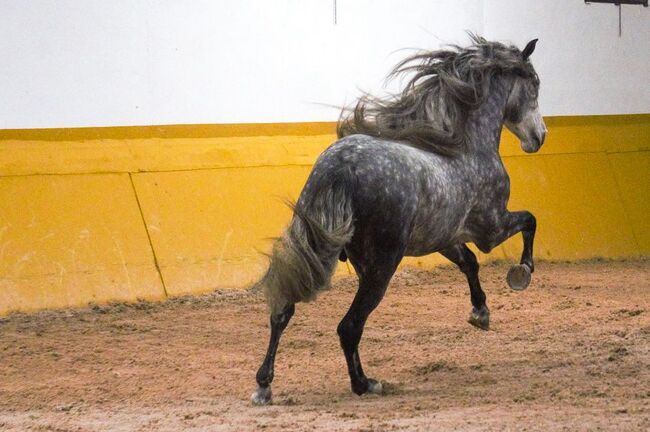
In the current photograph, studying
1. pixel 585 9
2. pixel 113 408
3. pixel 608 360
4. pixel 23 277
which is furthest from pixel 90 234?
pixel 585 9

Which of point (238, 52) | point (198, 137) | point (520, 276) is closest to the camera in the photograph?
point (520, 276)

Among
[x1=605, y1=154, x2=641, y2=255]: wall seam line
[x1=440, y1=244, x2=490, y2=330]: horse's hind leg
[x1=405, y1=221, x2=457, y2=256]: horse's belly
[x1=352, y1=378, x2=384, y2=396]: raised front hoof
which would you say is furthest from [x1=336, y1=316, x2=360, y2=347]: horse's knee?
[x1=605, y1=154, x2=641, y2=255]: wall seam line

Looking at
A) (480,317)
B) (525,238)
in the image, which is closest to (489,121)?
(525,238)

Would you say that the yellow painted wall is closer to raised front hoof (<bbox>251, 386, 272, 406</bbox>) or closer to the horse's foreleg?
the horse's foreleg

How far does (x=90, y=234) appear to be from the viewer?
806cm

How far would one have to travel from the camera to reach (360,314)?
18.3 ft

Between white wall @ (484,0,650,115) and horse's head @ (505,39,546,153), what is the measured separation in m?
3.37

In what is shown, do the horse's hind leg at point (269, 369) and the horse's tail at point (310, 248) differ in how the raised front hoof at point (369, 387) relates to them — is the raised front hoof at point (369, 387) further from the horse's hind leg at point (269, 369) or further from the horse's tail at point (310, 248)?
the horse's tail at point (310, 248)

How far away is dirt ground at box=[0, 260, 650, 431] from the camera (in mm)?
5020

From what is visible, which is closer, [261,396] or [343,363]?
[261,396]

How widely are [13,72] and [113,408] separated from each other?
11.5ft

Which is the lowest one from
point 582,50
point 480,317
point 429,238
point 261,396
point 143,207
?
point 480,317

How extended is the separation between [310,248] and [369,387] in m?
0.82

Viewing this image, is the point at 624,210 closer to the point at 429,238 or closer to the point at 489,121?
the point at 489,121
